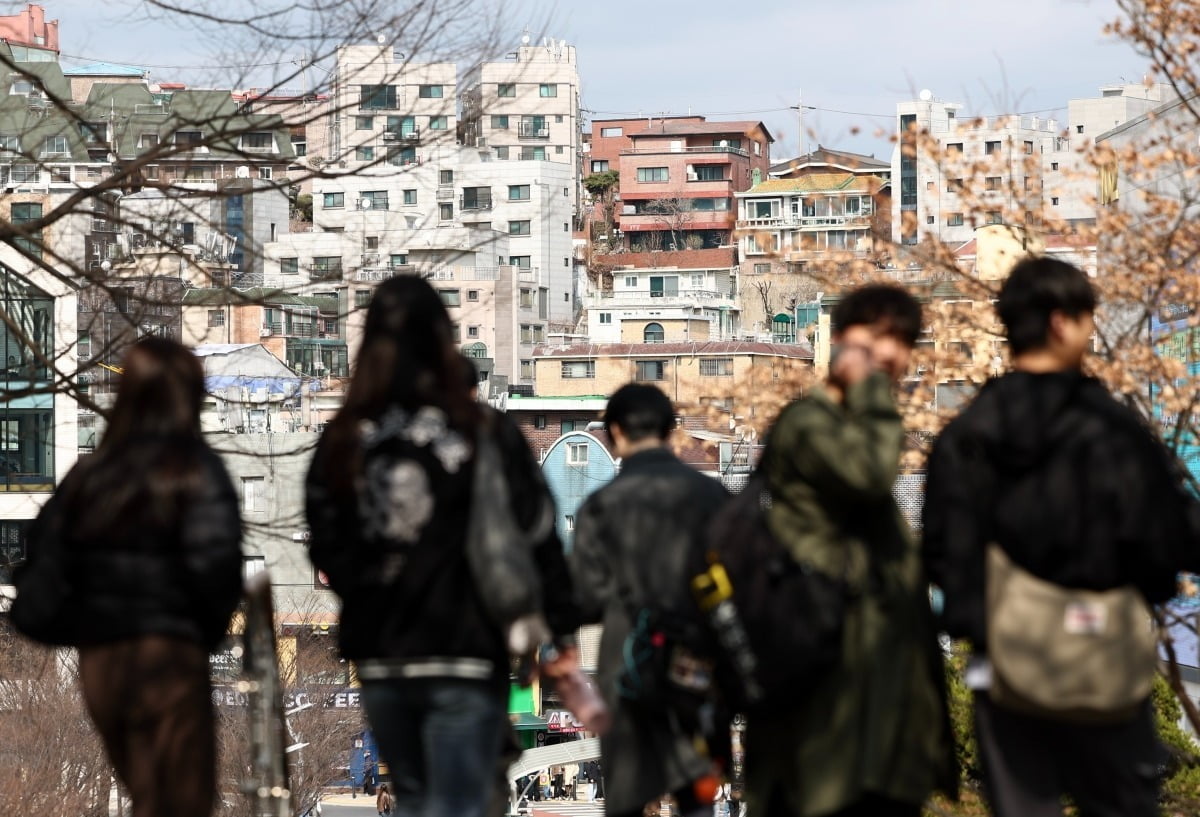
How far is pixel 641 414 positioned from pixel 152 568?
63.5 inches

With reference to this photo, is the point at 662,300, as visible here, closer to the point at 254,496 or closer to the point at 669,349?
the point at 669,349

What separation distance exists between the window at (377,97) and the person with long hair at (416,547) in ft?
18.0

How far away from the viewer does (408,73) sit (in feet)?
31.3

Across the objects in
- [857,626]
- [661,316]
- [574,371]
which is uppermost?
[661,316]

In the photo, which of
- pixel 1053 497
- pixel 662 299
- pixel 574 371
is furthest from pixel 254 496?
pixel 1053 497

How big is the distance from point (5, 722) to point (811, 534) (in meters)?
34.4

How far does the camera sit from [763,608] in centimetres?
427

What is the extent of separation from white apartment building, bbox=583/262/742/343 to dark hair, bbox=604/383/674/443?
2969 inches

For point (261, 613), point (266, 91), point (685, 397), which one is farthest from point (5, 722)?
point (261, 613)

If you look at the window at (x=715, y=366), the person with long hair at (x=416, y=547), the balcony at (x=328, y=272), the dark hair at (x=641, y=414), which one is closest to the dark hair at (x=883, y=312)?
the person with long hair at (x=416, y=547)

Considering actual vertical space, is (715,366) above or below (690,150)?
below

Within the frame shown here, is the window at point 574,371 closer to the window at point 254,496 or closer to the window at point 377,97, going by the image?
the window at point 254,496

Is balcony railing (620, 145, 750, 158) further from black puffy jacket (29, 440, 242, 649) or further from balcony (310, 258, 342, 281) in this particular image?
black puffy jacket (29, 440, 242, 649)

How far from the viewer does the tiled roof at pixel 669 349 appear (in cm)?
7238
